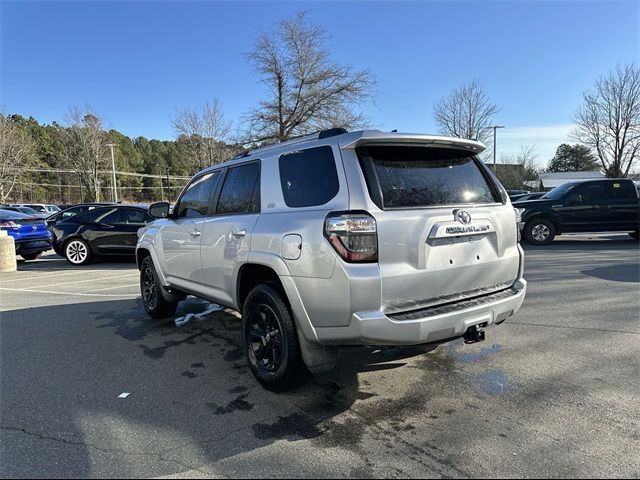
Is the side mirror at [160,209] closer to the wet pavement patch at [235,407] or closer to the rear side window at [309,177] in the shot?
the rear side window at [309,177]

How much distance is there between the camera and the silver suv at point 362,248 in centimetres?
281

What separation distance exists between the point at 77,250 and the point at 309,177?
10.5 metres

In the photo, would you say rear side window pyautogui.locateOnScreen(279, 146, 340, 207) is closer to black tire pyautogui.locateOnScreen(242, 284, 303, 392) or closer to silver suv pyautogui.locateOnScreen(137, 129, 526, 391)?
silver suv pyautogui.locateOnScreen(137, 129, 526, 391)

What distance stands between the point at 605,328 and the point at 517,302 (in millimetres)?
2253

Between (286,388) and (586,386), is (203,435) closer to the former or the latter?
(286,388)

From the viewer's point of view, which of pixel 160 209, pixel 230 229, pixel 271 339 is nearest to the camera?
pixel 271 339

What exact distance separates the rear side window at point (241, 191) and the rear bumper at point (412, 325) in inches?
54.2

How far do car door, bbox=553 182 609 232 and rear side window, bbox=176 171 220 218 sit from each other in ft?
37.2

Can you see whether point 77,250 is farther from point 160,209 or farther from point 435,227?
point 435,227

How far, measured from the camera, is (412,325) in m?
2.82

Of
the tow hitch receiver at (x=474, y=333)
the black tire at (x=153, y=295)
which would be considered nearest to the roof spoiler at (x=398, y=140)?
the tow hitch receiver at (x=474, y=333)

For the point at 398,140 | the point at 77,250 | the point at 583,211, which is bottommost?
the point at 77,250

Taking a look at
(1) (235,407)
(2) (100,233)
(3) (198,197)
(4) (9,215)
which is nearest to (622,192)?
(3) (198,197)

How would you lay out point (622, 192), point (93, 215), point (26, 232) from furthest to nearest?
point (622, 192), point (26, 232), point (93, 215)
